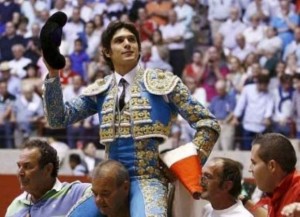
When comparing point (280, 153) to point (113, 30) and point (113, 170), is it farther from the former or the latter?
point (113, 30)

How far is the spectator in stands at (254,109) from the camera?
37.0ft

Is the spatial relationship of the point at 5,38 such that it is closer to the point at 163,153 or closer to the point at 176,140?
the point at 176,140

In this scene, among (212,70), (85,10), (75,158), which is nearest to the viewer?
(75,158)

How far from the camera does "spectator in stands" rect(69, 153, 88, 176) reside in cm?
1143

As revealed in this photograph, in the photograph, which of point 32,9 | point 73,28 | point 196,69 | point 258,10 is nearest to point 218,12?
point 258,10

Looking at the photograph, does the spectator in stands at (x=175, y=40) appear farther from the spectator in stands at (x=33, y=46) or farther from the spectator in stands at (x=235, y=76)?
the spectator in stands at (x=33, y=46)

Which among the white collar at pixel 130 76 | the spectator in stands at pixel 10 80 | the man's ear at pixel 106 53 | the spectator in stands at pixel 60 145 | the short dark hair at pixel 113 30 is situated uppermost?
the short dark hair at pixel 113 30

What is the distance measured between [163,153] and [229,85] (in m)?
6.53

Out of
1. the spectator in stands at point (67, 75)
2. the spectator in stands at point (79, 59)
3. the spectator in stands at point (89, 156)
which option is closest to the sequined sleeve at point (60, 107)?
the spectator in stands at point (89, 156)

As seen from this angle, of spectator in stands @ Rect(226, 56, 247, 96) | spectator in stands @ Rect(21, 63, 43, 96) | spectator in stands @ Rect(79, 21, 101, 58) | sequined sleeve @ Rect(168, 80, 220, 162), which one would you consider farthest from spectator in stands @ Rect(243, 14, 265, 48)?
sequined sleeve @ Rect(168, 80, 220, 162)

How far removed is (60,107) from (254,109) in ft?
19.6

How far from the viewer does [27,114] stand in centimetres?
1261

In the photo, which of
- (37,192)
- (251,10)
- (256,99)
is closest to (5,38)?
(251,10)

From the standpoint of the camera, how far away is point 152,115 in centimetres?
580
